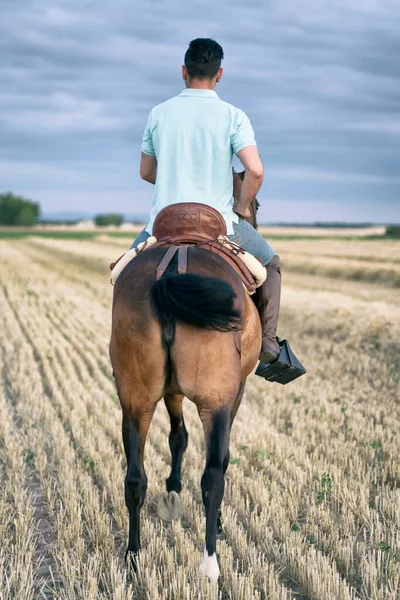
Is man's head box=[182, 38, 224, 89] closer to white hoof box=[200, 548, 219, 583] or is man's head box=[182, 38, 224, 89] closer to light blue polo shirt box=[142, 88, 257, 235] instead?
light blue polo shirt box=[142, 88, 257, 235]

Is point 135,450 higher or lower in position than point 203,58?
lower

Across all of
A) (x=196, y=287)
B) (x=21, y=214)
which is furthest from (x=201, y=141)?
(x=21, y=214)

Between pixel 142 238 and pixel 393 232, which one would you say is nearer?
pixel 142 238

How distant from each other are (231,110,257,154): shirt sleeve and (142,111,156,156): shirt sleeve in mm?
563

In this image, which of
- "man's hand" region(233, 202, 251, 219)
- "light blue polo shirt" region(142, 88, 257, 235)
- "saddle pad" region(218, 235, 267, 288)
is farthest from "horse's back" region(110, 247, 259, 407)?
"man's hand" region(233, 202, 251, 219)

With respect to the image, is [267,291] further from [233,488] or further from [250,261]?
[233,488]

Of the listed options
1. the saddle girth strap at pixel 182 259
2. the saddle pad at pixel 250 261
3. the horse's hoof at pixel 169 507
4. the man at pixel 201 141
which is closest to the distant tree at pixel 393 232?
the horse's hoof at pixel 169 507

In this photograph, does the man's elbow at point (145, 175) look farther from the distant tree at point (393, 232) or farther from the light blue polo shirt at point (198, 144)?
the distant tree at point (393, 232)

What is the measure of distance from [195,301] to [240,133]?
1251mm

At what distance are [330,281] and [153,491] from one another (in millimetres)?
22540

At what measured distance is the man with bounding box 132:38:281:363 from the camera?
4613 millimetres

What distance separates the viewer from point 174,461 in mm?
5750

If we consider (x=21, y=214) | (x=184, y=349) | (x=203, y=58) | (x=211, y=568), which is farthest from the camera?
(x=21, y=214)

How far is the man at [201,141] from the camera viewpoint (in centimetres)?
461
